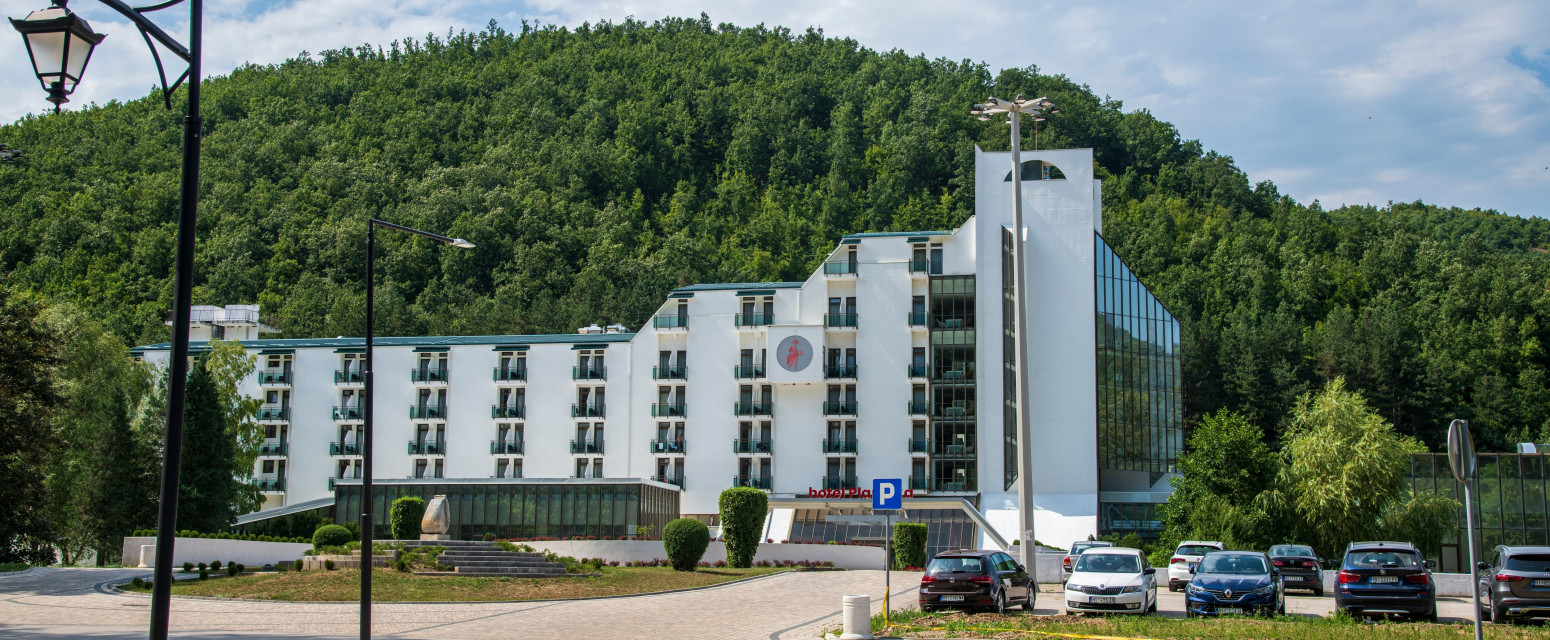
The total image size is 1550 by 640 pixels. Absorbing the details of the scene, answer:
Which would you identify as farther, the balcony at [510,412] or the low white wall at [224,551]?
the balcony at [510,412]

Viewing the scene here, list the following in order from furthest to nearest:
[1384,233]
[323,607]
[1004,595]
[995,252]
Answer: [1384,233] < [995,252] < [323,607] < [1004,595]

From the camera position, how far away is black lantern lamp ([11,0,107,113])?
1016 cm

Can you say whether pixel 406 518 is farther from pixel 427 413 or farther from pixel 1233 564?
pixel 1233 564

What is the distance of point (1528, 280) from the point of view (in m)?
103

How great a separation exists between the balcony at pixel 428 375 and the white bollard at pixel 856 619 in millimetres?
61766

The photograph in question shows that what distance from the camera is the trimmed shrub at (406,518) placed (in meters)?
51.3

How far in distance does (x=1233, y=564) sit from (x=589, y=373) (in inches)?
2224

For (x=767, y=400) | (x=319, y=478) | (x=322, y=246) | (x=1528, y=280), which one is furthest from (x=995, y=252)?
(x=322, y=246)

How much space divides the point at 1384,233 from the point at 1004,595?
104437 millimetres

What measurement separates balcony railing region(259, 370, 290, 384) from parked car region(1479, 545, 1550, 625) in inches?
2959

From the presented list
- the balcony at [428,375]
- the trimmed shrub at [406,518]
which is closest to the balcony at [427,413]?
the balcony at [428,375]

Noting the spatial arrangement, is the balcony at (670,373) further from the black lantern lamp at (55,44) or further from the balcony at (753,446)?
the black lantern lamp at (55,44)

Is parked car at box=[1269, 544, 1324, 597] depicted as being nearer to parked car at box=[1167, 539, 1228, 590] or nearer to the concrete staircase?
parked car at box=[1167, 539, 1228, 590]

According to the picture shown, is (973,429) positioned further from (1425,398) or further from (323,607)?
(323,607)
